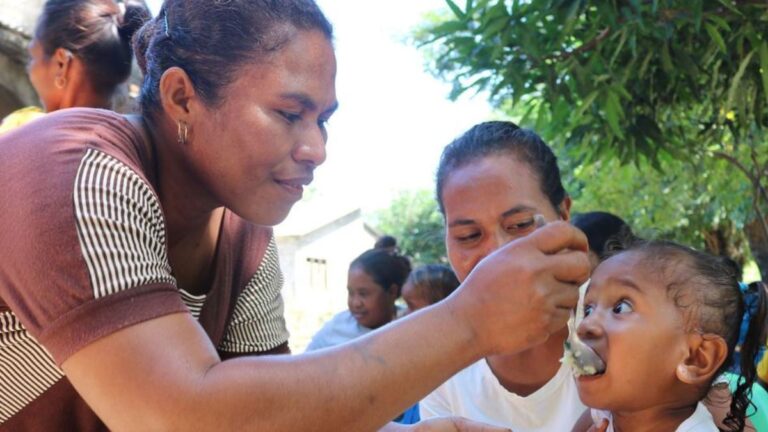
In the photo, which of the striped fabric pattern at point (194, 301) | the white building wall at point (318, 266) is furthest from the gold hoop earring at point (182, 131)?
the white building wall at point (318, 266)

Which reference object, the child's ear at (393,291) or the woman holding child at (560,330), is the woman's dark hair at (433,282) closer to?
the child's ear at (393,291)

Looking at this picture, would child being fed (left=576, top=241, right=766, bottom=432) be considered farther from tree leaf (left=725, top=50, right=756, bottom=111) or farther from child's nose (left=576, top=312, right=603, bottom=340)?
tree leaf (left=725, top=50, right=756, bottom=111)

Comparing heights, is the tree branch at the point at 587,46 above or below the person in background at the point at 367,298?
above

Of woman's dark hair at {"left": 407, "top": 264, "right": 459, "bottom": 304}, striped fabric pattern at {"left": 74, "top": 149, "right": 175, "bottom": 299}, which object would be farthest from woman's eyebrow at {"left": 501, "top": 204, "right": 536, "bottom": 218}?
woman's dark hair at {"left": 407, "top": 264, "right": 459, "bottom": 304}

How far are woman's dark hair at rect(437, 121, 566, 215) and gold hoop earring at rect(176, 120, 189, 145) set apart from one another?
986 millimetres

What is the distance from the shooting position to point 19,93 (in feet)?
16.6

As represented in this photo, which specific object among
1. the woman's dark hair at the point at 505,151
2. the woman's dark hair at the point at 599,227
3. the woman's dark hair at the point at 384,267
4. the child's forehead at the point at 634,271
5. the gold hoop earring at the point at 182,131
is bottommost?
the woman's dark hair at the point at 384,267

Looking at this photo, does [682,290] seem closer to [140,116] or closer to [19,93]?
[140,116]

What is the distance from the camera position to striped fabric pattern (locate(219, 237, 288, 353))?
2100 mm

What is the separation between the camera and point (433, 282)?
582 cm

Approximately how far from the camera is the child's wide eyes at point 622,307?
2.00m

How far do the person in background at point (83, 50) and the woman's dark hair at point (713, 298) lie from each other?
5.93 ft

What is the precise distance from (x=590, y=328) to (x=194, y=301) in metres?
0.98

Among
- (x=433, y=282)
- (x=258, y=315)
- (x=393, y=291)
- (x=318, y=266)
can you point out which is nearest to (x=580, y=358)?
(x=258, y=315)
